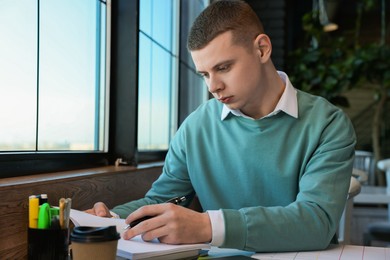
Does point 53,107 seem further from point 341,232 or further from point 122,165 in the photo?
point 341,232

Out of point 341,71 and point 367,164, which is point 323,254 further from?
point 367,164

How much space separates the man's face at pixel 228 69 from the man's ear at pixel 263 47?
3cm

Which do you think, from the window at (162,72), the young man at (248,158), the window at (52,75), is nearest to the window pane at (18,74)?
the window at (52,75)

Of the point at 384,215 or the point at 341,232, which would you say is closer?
the point at 341,232

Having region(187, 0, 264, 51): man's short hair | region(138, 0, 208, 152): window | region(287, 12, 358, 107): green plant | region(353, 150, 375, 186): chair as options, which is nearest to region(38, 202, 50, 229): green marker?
region(187, 0, 264, 51): man's short hair

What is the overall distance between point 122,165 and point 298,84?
Answer: 12.3 ft

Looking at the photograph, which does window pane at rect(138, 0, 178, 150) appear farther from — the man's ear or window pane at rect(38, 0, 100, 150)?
the man's ear

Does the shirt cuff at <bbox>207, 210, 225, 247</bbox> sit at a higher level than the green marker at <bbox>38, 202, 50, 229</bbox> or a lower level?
lower

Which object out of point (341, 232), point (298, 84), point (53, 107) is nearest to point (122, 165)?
point (53, 107)

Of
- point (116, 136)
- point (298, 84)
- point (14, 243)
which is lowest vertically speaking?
point (14, 243)

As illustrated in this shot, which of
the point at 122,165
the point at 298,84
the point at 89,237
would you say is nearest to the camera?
the point at 89,237

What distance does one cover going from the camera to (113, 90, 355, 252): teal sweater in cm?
112

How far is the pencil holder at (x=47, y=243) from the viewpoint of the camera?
942mm

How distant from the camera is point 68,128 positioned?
67.0 inches
